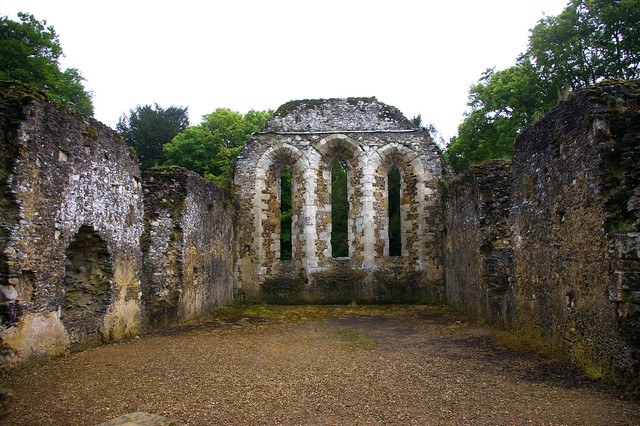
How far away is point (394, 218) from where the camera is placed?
20.8 meters

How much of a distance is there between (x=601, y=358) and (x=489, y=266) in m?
4.78

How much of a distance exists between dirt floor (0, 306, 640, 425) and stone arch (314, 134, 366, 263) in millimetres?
7514

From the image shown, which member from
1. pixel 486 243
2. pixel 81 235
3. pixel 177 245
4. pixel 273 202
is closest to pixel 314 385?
pixel 81 235

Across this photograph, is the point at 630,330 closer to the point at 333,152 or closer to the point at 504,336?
the point at 504,336

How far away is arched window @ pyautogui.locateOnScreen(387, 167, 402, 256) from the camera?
20.5 m

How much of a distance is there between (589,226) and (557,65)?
1637cm

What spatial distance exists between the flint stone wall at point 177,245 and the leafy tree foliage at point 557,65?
10.3 metres

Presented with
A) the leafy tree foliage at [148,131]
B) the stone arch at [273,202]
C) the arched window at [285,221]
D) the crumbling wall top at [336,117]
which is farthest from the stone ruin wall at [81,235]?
the leafy tree foliage at [148,131]

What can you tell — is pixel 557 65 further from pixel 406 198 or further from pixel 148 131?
pixel 148 131

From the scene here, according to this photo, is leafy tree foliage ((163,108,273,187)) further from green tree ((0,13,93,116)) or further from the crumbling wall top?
the crumbling wall top

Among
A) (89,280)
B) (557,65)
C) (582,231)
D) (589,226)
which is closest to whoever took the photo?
(589,226)

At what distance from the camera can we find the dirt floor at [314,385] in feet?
15.0

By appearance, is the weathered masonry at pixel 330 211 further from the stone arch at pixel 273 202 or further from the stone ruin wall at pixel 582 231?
the stone ruin wall at pixel 582 231

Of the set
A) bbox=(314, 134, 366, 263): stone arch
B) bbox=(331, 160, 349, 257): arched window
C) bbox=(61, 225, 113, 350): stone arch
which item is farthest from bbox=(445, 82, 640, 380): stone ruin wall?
bbox=(331, 160, 349, 257): arched window
